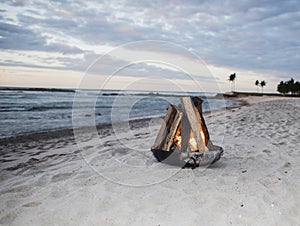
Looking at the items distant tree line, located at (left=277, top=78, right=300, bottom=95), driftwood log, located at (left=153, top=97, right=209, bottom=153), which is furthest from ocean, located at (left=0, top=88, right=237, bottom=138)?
distant tree line, located at (left=277, top=78, right=300, bottom=95)

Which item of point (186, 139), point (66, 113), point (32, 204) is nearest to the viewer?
point (32, 204)

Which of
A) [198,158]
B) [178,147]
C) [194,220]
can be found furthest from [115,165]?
[194,220]

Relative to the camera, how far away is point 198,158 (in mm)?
3854

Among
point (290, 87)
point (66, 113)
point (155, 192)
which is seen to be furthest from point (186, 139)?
point (290, 87)

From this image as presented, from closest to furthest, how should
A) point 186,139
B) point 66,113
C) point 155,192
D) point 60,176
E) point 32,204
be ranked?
1. point 32,204
2. point 155,192
3. point 60,176
4. point 186,139
5. point 66,113

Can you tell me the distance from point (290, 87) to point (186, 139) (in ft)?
299

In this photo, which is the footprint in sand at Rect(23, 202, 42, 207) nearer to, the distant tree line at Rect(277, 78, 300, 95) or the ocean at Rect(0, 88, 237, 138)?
the ocean at Rect(0, 88, 237, 138)

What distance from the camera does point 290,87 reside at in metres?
81.7

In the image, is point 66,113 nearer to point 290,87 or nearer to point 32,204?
point 32,204

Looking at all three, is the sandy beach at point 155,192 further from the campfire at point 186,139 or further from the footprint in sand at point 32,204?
the campfire at point 186,139

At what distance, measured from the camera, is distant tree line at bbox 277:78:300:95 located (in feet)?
260

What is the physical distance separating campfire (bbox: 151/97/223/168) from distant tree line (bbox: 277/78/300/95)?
290 ft

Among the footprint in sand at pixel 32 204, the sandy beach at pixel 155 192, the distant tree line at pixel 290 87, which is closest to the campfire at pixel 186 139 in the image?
the sandy beach at pixel 155 192

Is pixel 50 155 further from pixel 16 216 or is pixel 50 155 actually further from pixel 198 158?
pixel 198 158
